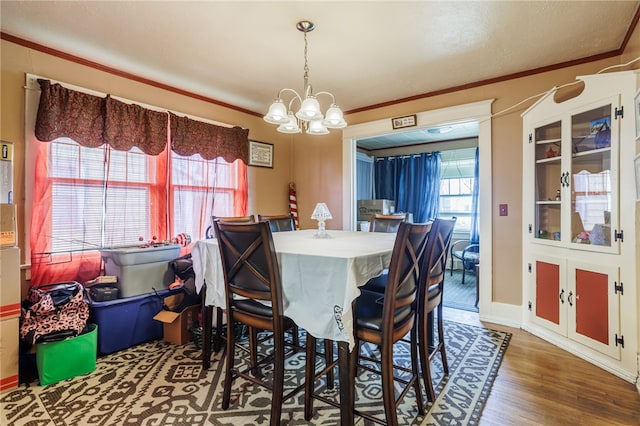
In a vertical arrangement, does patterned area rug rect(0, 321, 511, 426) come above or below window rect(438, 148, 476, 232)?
below

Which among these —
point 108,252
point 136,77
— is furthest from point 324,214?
point 136,77

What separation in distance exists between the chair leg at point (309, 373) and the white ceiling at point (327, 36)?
2064 millimetres

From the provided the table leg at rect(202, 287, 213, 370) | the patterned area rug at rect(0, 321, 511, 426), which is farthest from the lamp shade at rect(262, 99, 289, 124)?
the patterned area rug at rect(0, 321, 511, 426)

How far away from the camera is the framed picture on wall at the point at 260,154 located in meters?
4.18

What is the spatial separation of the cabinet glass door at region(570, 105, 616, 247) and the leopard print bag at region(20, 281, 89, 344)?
151 inches

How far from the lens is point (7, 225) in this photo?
79.0 inches

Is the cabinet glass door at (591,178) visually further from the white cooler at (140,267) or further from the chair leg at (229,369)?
the white cooler at (140,267)

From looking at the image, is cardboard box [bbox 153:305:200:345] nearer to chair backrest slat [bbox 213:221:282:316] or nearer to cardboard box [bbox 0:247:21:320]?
cardboard box [bbox 0:247:21:320]

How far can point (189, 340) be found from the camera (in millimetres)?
2699

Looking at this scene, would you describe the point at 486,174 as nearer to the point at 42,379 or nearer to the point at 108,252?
the point at 108,252

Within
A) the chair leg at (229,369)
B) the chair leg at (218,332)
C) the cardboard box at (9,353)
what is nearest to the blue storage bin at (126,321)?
the cardboard box at (9,353)

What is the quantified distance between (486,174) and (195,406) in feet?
10.7

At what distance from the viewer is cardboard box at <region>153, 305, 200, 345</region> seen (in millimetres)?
2611

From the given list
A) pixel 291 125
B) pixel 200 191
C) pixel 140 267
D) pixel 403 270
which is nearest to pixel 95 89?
pixel 200 191
